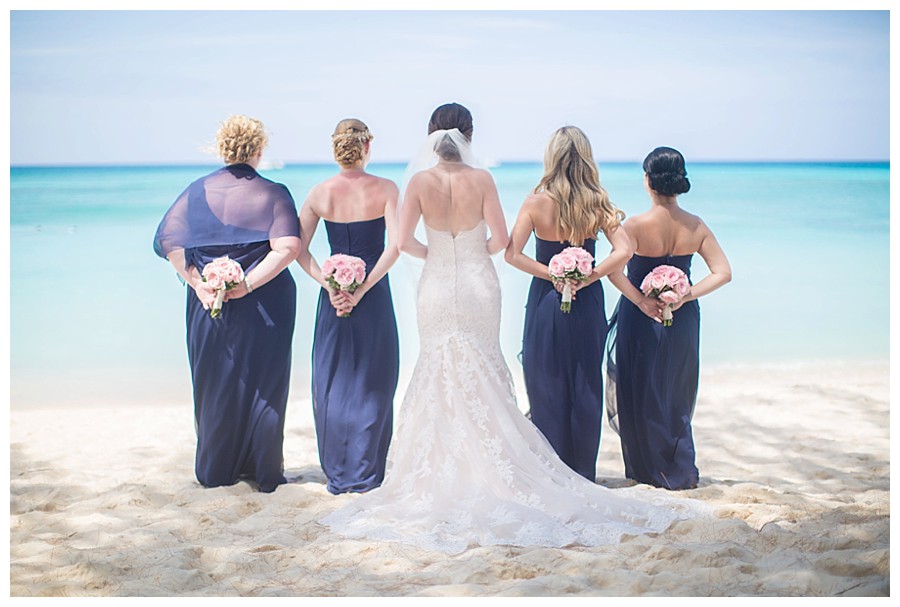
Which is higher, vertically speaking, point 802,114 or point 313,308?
point 802,114

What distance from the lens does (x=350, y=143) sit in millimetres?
5039

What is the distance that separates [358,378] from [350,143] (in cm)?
118

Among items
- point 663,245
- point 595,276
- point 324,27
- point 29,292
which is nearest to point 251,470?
point 595,276

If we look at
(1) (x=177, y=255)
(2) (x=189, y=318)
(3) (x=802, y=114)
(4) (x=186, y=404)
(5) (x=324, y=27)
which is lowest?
(4) (x=186, y=404)

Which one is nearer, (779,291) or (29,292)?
(29,292)

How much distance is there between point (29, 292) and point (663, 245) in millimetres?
9623

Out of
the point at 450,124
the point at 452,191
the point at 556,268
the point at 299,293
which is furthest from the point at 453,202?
the point at 299,293

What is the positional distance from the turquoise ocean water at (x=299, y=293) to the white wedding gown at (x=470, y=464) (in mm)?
332

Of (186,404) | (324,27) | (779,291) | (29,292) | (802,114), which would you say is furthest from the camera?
(802,114)

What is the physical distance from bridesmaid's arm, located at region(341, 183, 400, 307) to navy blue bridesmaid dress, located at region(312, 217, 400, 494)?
7cm

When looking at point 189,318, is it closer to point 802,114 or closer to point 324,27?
point 324,27

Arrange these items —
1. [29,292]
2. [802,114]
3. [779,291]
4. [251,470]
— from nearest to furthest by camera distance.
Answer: [251,470]
[29,292]
[779,291]
[802,114]

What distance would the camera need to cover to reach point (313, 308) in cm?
1160

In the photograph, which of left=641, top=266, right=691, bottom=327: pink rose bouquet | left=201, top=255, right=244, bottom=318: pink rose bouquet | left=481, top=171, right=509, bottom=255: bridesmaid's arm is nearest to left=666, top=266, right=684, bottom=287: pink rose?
left=641, top=266, right=691, bottom=327: pink rose bouquet
